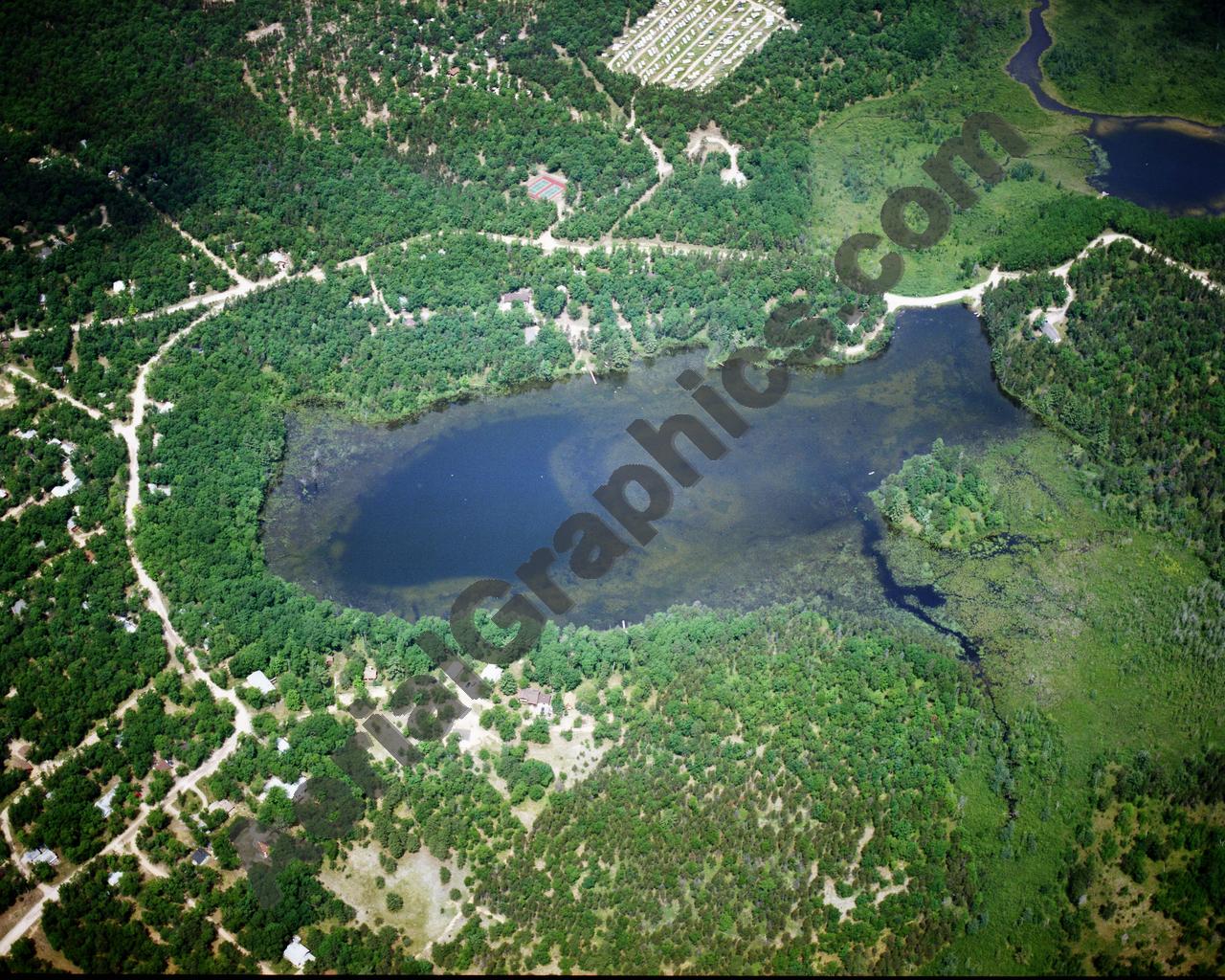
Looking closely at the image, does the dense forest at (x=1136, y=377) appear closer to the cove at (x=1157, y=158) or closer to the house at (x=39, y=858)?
the cove at (x=1157, y=158)

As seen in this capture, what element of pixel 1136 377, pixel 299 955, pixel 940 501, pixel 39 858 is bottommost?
pixel 1136 377

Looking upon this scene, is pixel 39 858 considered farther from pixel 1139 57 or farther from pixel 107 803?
pixel 1139 57

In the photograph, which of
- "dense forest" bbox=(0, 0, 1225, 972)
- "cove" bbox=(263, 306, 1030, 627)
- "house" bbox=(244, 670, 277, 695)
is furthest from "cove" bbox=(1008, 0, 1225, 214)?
"house" bbox=(244, 670, 277, 695)

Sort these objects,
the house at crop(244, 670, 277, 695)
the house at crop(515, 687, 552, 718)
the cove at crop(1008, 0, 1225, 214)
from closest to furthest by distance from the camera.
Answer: the house at crop(515, 687, 552, 718) → the house at crop(244, 670, 277, 695) → the cove at crop(1008, 0, 1225, 214)

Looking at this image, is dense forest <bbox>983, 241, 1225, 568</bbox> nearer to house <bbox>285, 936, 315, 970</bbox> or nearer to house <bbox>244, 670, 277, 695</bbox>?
house <bbox>244, 670, 277, 695</bbox>

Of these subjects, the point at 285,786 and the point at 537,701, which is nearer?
the point at 285,786

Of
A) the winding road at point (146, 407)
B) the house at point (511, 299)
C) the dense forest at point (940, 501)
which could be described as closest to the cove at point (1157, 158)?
the winding road at point (146, 407)

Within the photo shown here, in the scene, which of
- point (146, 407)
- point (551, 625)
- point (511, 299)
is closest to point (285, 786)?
point (551, 625)
